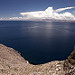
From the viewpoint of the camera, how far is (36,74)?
30312 millimetres

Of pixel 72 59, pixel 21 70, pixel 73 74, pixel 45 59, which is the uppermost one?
pixel 72 59

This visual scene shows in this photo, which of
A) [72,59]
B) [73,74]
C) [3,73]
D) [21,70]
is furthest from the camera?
[21,70]

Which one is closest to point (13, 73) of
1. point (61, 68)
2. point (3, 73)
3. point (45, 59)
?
point (3, 73)

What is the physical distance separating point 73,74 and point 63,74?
3925 mm

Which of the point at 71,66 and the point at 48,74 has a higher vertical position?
the point at 71,66

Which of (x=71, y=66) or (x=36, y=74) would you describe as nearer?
(x=71, y=66)

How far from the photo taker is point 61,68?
1153 inches

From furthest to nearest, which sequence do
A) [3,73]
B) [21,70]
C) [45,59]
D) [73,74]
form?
1. [45,59]
2. [21,70]
3. [3,73]
4. [73,74]

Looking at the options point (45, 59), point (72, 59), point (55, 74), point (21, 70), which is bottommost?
point (45, 59)

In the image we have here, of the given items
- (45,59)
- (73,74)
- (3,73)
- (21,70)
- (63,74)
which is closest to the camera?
(73,74)

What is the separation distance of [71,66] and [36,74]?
12.1 meters

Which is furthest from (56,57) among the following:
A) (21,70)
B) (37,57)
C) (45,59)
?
(21,70)

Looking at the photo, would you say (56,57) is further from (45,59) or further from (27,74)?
(27,74)

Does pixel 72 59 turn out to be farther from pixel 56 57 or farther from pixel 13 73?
pixel 56 57
